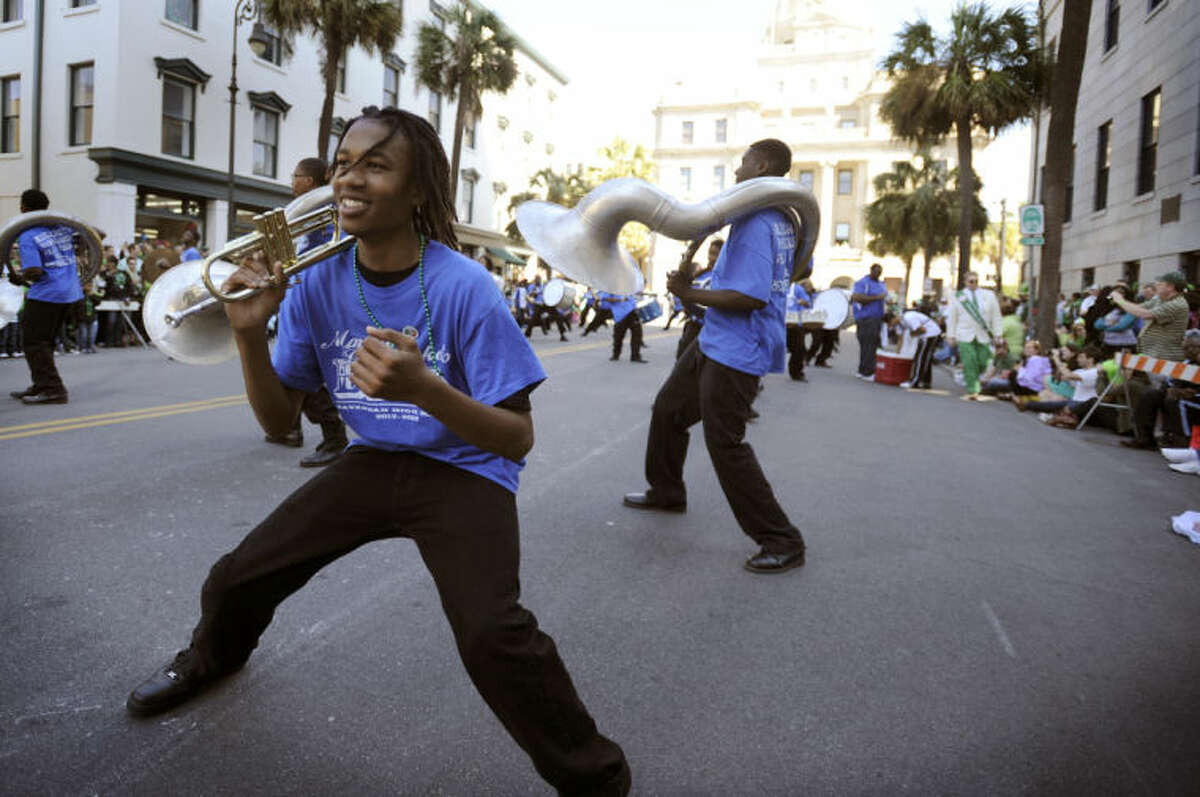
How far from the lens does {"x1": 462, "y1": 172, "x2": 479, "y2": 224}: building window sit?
42938 mm

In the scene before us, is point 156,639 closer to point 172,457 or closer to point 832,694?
point 832,694

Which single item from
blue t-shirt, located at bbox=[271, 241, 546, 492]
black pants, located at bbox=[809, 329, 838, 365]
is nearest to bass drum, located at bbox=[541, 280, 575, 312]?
black pants, located at bbox=[809, 329, 838, 365]

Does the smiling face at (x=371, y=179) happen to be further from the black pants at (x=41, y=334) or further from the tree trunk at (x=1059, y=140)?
the tree trunk at (x=1059, y=140)

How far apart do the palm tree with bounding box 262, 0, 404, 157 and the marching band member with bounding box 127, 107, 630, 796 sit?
69.5 feet

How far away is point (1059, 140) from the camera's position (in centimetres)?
1426

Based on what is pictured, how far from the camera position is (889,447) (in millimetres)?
8289

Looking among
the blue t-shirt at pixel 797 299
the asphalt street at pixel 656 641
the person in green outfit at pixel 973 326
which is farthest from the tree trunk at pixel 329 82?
the asphalt street at pixel 656 641

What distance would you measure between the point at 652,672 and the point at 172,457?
14.7 ft

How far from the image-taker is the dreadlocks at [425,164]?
2191 millimetres

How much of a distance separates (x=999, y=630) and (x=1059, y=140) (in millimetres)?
13093

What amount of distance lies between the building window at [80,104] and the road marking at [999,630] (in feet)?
84.5

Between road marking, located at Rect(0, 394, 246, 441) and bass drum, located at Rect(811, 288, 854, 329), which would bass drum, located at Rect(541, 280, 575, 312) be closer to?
bass drum, located at Rect(811, 288, 854, 329)

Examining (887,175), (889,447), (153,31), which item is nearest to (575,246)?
(889,447)

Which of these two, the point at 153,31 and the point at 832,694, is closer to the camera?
the point at 832,694
